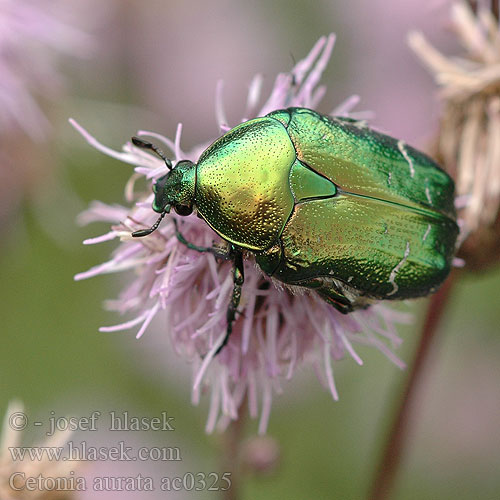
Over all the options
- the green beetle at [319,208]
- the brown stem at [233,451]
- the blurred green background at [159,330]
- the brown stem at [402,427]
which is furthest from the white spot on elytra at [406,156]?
the blurred green background at [159,330]

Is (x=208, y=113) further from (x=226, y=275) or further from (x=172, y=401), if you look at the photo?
(x=226, y=275)

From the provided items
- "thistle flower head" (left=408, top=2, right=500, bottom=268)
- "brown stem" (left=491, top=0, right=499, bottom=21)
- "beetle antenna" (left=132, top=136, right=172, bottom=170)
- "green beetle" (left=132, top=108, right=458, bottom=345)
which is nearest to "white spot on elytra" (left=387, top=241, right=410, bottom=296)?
"green beetle" (left=132, top=108, right=458, bottom=345)

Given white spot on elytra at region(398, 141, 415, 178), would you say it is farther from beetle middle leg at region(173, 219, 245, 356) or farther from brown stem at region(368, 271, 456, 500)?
brown stem at region(368, 271, 456, 500)

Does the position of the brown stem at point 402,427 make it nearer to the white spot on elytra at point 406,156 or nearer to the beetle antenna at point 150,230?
the white spot on elytra at point 406,156

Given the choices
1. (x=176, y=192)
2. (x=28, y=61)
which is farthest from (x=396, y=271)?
(x=28, y=61)


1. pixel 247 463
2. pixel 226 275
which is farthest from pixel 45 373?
pixel 226 275

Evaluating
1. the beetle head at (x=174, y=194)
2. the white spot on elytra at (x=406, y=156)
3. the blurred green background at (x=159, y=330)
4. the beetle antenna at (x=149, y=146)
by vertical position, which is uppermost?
the white spot on elytra at (x=406, y=156)

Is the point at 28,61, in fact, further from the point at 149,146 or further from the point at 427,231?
the point at 427,231
